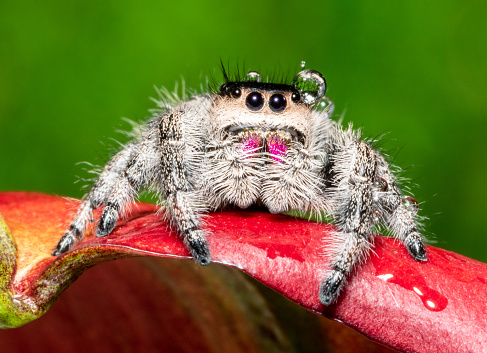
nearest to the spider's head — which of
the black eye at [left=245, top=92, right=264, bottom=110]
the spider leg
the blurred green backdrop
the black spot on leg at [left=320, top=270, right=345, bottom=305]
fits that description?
the black eye at [left=245, top=92, right=264, bottom=110]

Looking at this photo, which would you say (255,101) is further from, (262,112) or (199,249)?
(199,249)

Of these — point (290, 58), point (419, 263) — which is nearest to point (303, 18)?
point (290, 58)

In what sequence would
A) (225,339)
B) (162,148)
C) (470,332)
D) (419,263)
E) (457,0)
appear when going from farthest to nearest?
(457,0), (225,339), (162,148), (419,263), (470,332)

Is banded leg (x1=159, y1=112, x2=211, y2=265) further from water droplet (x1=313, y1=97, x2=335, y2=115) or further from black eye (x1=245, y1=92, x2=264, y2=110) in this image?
water droplet (x1=313, y1=97, x2=335, y2=115)

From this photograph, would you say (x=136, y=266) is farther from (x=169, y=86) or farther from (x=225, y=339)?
(x=169, y=86)

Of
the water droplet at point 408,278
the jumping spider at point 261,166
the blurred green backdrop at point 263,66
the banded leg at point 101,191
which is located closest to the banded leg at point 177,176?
the jumping spider at point 261,166

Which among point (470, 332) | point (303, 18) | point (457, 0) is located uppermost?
point (457, 0)
